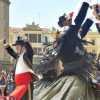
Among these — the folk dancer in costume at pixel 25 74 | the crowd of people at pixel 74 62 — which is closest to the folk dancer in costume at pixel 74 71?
the crowd of people at pixel 74 62

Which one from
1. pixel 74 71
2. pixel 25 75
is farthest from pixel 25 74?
pixel 74 71

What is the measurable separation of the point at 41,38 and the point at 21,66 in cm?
5088

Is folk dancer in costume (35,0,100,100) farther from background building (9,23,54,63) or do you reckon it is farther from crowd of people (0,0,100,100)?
background building (9,23,54,63)

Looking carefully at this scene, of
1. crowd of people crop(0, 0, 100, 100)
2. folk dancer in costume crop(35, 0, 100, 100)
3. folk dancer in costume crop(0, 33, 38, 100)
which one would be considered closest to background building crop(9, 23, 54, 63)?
folk dancer in costume crop(0, 33, 38, 100)

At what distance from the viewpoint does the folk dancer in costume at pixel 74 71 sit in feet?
12.8

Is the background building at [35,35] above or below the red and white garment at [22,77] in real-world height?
above

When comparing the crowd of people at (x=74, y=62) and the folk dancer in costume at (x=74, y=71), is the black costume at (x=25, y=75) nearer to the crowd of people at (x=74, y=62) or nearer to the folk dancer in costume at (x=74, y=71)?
the crowd of people at (x=74, y=62)

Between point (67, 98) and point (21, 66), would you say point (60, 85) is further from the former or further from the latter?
point (21, 66)

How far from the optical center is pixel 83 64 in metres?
4.14

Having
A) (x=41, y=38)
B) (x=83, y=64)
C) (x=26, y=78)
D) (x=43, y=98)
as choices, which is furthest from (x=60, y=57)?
(x=41, y=38)

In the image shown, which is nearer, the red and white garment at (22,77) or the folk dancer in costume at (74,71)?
the folk dancer in costume at (74,71)

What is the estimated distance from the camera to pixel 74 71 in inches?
162

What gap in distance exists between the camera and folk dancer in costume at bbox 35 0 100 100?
390cm

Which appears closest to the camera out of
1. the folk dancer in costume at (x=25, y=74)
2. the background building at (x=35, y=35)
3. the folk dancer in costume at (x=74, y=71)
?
the folk dancer in costume at (x=74, y=71)
